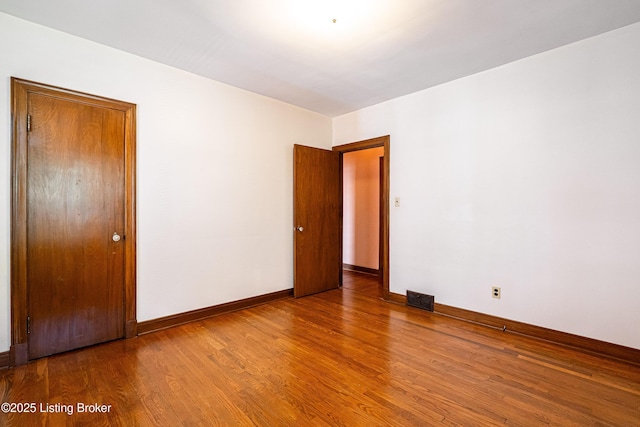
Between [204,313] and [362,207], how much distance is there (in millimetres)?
3523

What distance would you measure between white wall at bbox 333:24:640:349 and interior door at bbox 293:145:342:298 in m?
1.12

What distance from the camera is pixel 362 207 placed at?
5738 millimetres

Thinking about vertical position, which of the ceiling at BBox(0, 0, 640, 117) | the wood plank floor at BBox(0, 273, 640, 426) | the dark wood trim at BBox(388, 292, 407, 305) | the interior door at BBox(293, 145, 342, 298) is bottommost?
the wood plank floor at BBox(0, 273, 640, 426)

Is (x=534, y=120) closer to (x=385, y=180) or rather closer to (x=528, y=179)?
(x=528, y=179)

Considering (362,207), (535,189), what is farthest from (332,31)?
(362,207)

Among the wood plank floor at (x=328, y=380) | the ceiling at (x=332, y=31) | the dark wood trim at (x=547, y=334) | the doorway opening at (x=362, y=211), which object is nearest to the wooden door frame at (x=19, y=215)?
the wood plank floor at (x=328, y=380)

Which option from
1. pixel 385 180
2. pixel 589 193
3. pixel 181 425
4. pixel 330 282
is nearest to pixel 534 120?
pixel 589 193

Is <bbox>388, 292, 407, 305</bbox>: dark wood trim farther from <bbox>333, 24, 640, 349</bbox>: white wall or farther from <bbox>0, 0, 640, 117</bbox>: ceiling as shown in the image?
<bbox>0, 0, 640, 117</bbox>: ceiling

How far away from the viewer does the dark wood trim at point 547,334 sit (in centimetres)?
236

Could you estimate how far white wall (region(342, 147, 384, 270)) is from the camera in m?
5.52

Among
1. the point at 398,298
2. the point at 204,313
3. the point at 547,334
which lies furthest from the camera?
the point at 398,298

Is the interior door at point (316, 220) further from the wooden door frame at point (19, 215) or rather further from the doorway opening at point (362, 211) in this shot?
the wooden door frame at point (19, 215)

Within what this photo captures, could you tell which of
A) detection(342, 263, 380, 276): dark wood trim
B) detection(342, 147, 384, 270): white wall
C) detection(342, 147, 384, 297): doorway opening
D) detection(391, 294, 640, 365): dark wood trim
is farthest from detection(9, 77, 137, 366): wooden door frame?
detection(342, 263, 380, 276): dark wood trim

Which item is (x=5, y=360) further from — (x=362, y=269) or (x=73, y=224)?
(x=362, y=269)
